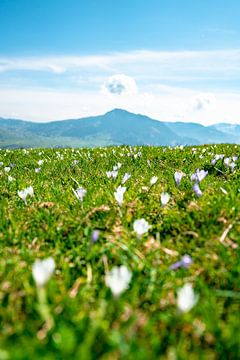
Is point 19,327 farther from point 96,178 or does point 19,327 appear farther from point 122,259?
point 96,178

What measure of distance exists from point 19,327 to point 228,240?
6.49 feet

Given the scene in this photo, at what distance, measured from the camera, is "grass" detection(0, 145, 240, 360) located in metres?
1.81

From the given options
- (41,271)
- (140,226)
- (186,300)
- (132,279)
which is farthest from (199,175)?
(41,271)

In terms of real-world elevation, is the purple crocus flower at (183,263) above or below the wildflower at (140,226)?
below

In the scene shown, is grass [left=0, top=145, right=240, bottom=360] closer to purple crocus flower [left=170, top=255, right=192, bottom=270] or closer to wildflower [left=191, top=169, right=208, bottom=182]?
purple crocus flower [left=170, top=255, right=192, bottom=270]

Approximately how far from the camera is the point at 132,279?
2.59 metres

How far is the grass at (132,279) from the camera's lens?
1813mm

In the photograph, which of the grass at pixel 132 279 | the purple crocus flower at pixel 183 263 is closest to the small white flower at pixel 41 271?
the grass at pixel 132 279

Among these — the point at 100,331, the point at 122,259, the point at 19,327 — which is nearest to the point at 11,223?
the point at 122,259

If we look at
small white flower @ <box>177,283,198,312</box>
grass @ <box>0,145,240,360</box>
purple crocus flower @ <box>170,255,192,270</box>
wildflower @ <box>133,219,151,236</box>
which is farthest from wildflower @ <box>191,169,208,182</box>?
small white flower @ <box>177,283,198,312</box>

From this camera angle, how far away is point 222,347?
6.03 ft

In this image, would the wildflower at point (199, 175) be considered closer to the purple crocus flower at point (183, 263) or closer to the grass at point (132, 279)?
the grass at point (132, 279)

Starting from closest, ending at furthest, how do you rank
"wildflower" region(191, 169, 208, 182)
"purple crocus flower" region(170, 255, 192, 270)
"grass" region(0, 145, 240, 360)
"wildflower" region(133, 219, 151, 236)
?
"grass" region(0, 145, 240, 360), "purple crocus flower" region(170, 255, 192, 270), "wildflower" region(133, 219, 151, 236), "wildflower" region(191, 169, 208, 182)

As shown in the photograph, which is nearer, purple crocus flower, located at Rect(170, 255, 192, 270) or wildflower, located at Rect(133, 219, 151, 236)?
purple crocus flower, located at Rect(170, 255, 192, 270)
